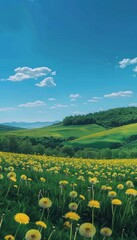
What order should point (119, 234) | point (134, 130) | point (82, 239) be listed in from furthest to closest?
point (134, 130)
point (119, 234)
point (82, 239)

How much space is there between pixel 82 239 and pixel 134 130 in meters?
153

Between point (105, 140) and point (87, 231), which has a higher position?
point (87, 231)

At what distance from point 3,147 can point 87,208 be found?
64215 millimetres

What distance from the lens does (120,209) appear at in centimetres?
500

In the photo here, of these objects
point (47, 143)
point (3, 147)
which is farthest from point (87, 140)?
point (3, 147)

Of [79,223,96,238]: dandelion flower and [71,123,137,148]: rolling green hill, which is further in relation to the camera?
[71,123,137,148]: rolling green hill

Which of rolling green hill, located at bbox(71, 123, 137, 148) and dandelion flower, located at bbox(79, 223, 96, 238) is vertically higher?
dandelion flower, located at bbox(79, 223, 96, 238)

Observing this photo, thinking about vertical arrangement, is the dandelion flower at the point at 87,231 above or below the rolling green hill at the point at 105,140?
above

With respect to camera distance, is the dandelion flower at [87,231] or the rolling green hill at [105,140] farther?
the rolling green hill at [105,140]

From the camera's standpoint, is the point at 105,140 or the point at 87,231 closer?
the point at 87,231

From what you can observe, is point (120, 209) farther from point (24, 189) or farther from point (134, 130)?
point (134, 130)

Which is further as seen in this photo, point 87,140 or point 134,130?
point 134,130

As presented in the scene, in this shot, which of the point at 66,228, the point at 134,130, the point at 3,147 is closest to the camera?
the point at 66,228

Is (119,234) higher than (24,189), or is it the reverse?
(24,189)
